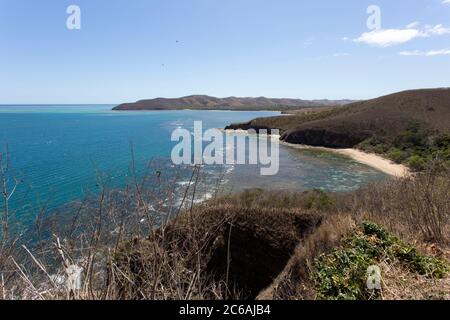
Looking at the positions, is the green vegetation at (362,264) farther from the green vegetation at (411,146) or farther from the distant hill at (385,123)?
the distant hill at (385,123)

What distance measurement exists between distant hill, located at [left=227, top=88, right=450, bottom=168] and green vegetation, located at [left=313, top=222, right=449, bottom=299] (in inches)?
1478

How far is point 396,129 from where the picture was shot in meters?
62.0

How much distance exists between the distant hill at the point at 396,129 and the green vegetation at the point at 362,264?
123 ft

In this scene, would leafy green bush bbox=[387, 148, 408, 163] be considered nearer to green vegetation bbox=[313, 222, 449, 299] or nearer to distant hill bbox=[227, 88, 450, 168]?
distant hill bbox=[227, 88, 450, 168]

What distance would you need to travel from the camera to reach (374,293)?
233 inches

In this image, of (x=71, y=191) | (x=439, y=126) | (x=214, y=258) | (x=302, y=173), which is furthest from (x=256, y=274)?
(x=439, y=126)

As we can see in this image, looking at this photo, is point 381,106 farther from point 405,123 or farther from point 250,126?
point 250,126

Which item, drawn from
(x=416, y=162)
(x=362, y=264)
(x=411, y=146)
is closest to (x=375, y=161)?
(x=416, y=162)

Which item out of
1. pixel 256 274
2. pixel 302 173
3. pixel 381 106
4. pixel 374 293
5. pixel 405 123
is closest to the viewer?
pixel 374 293

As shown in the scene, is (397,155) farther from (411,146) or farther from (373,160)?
(411,146)

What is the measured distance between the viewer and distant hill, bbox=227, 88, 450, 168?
50.0 meters

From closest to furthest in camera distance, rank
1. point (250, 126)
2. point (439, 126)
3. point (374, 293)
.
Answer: point (374, 293)
point (439, 126)
point (250, 126)

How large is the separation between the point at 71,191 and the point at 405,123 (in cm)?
6244
